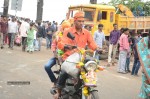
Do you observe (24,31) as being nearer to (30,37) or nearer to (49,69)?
(30,37)

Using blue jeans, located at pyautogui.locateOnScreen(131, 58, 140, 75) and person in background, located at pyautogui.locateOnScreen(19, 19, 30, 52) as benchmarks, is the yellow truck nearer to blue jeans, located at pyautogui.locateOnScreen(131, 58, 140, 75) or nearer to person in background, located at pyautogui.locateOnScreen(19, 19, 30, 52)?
person in background, located at pyautogui.locateOnScreen(19, 19, 30, 52)

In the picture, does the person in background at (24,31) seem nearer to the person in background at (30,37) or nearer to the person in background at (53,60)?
the person in background at (30,37)

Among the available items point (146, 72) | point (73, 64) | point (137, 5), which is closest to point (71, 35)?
point (73, 64)

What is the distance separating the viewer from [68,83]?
644cm

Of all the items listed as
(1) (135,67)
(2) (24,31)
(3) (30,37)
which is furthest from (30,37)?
(1) (135,67)

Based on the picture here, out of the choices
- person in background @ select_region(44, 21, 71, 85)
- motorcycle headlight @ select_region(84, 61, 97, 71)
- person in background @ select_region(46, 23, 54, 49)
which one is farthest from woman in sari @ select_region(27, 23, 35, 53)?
motorcycle headlight @ select_region(84, 61, 97, 71)

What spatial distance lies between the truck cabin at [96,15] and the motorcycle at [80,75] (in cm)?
Result: 1172

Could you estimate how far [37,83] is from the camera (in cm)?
1001

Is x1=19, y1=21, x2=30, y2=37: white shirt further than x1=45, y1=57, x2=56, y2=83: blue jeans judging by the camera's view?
Yes

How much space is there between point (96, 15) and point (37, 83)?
9.12 metres

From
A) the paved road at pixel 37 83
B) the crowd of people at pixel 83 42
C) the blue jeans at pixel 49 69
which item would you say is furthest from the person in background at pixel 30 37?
the blue jeans at pixel 49 69

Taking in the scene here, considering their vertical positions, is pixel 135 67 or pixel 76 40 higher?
pixel 76 40

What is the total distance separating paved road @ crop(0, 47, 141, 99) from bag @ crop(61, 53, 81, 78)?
91.6 inches

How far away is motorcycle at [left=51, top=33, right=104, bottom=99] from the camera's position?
5719mm
